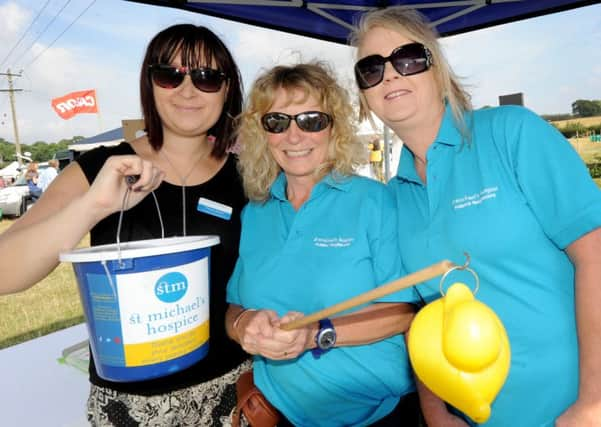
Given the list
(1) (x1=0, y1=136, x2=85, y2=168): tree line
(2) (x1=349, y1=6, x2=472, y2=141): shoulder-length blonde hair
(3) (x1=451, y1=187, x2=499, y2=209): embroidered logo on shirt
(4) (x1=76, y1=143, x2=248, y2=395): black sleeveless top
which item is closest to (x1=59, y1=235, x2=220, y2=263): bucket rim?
(4) (x1=76, y1=143, x2=248, y2=395): black sleeveless top

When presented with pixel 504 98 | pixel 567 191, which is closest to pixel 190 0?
pixel 567 191

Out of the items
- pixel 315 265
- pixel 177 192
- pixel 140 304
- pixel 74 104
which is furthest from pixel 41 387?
pixel 74 104

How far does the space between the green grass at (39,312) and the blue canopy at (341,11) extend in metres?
3.63

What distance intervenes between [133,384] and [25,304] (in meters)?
5.17

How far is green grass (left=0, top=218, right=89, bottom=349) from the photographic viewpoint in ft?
14.7

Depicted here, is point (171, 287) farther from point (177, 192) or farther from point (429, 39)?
point (429, 39)

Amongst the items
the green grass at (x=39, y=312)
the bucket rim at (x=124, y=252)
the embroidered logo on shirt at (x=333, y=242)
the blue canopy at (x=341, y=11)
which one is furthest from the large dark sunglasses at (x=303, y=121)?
the green grass at (x=39, y=312)

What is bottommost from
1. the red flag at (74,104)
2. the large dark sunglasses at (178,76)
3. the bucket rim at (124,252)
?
the bucket rim at (124,252)

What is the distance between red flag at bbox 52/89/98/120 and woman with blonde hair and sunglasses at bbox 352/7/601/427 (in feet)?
68.8

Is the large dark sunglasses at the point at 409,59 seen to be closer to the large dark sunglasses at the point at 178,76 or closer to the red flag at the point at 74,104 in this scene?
the large dark sunglasses at the point at 178,76

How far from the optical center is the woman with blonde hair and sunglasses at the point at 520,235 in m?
1.05

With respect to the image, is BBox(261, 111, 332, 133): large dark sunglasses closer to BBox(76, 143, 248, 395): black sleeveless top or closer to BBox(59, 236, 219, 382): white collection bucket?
BBox(76, 143, 248, 395): black sleeveless top

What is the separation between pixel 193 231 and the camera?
5.03 ft

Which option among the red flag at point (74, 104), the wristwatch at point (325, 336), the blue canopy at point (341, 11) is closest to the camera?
the wristwatch at point (325, 336)
